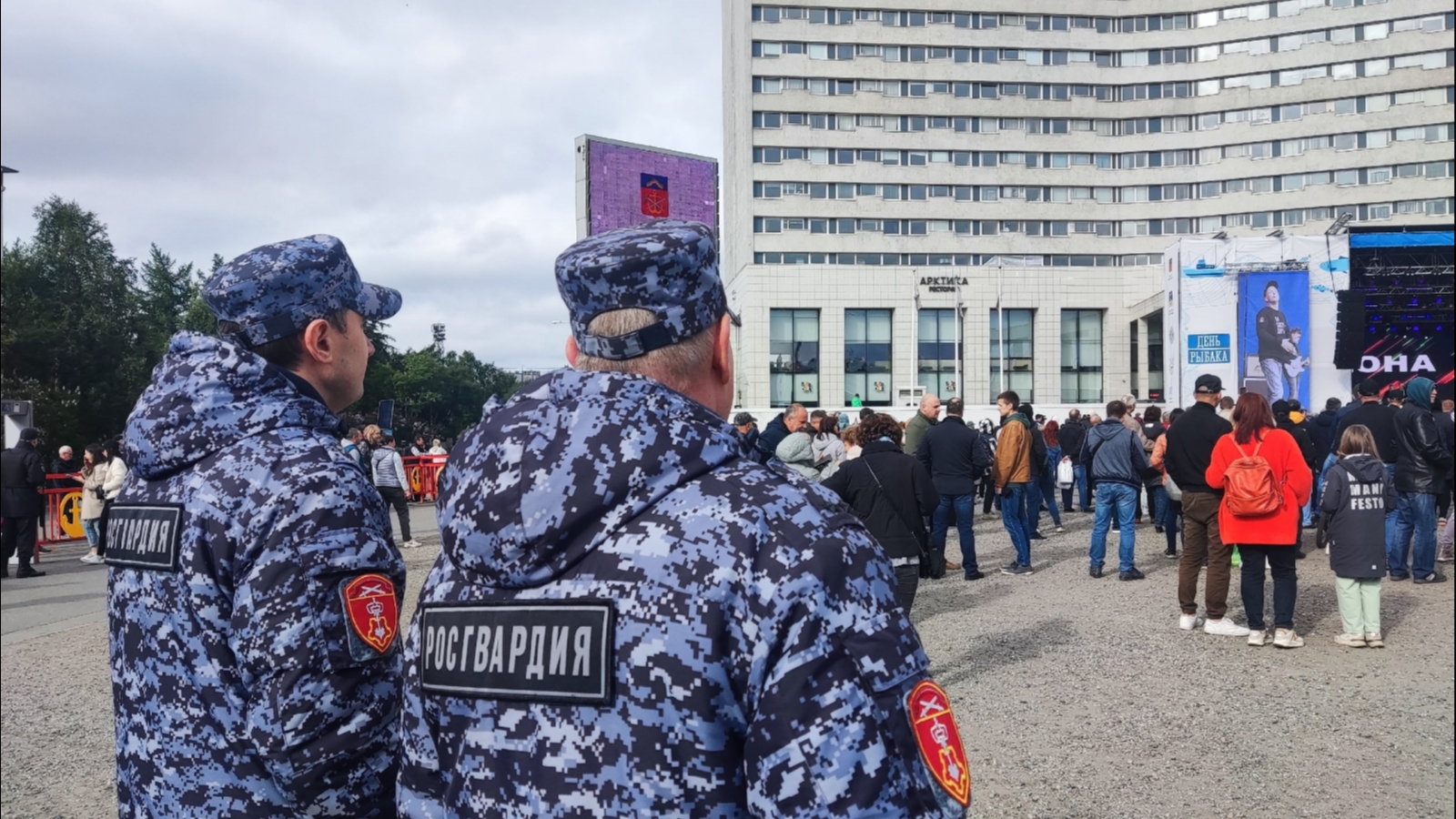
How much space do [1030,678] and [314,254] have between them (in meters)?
6.09

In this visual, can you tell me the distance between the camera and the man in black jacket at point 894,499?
6.71m

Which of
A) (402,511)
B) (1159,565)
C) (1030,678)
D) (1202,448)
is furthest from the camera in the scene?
(402,511)

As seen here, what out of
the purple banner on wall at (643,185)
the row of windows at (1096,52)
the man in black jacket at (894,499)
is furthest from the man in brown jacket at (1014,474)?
the row of windows at (1096,52)

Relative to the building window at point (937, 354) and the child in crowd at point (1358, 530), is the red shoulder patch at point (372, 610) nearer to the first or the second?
the child in crowd at point (1358, 530)

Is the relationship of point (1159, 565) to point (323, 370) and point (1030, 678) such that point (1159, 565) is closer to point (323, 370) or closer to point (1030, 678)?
point (1030, 678)

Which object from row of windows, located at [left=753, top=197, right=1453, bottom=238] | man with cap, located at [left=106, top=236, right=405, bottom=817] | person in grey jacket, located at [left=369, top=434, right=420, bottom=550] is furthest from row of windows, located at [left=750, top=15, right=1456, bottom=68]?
man with cap, located at [left=106, top=236, right=405, bottom=817]

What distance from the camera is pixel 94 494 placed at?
14391 mm

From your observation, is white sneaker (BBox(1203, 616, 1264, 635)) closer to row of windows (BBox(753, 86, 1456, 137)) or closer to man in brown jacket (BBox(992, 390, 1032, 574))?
man in brown jacket (BBox(992, 390, 1032, 574))

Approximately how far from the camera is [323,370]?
7.57ft

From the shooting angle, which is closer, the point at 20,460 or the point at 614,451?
the point at 614,451

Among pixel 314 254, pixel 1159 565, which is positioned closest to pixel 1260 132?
pixel 1159 565

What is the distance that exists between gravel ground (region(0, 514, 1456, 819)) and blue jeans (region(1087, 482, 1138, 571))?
3.95 ft

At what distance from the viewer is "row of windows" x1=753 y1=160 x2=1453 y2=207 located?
6719 centimetres

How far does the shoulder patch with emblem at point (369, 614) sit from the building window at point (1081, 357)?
216 feet
